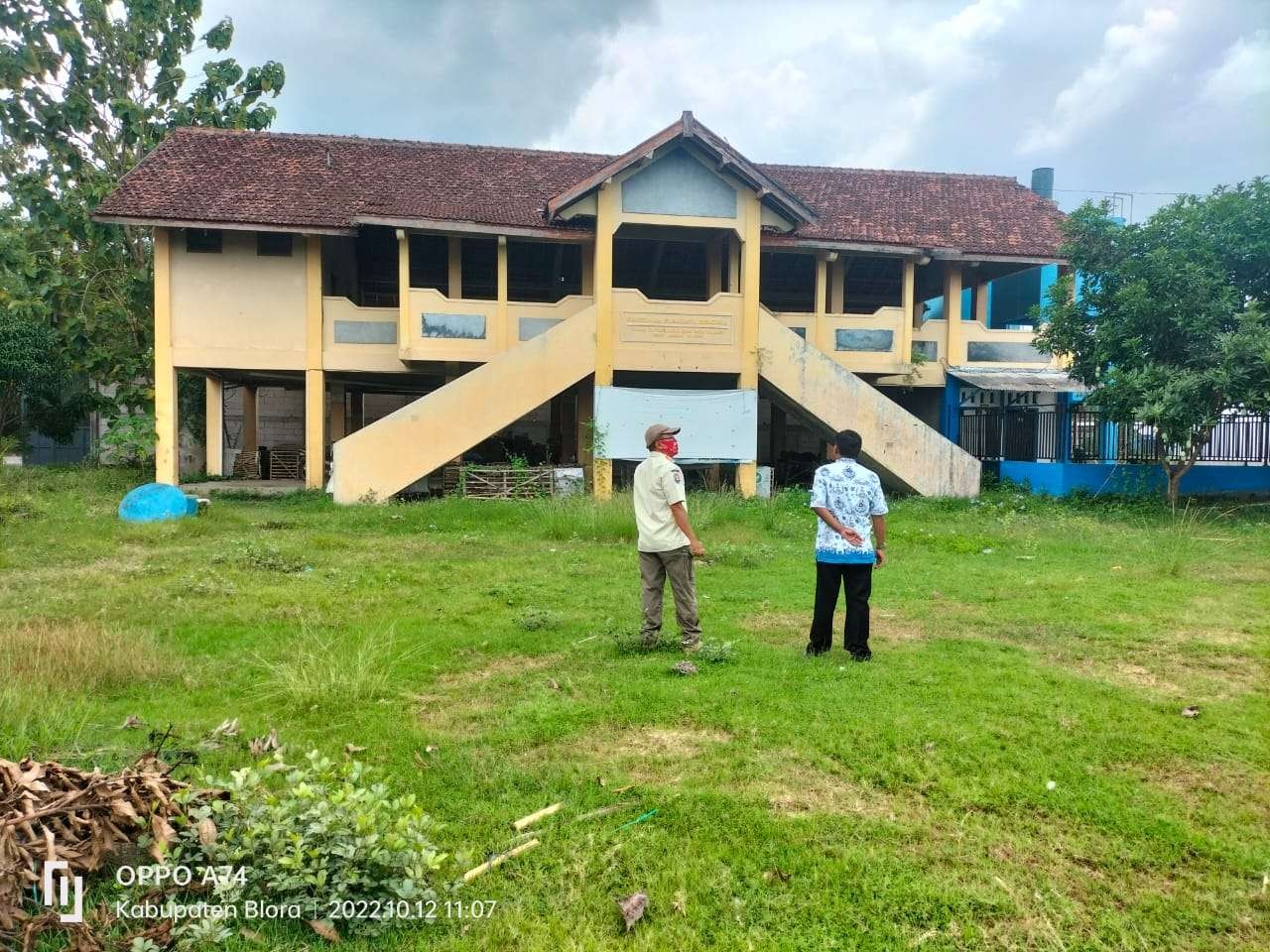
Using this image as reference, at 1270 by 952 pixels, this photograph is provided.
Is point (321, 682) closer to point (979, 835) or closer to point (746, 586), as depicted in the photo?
point (979, 835)

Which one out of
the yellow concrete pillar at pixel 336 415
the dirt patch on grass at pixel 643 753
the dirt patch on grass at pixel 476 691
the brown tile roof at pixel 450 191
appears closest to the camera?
the dirt patch on grass at pixel 643 753

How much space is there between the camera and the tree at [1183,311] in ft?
42.0

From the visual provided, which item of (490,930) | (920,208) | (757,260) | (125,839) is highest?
(920,208)

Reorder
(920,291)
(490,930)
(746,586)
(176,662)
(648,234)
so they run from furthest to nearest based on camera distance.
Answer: (920,291)
(648,234)
(746,586)
(176,662)
(490,930)

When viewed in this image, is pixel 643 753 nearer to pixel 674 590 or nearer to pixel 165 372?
pixel 674 590

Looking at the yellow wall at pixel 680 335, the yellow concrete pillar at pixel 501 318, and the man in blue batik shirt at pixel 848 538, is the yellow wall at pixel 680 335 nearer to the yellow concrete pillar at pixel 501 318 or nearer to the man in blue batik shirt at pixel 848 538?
the yellow concrete pillar at pixel 501 318

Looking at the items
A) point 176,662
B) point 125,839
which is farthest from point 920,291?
point 125,839

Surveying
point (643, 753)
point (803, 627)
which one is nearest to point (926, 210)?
point (803, 627)

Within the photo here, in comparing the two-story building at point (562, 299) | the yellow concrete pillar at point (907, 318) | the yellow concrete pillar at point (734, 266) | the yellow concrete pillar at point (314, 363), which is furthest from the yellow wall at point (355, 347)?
the yellow concrete pillar at point (907, 318)

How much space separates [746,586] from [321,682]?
14.8ft

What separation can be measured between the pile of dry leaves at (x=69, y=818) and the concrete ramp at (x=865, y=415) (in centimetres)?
1341

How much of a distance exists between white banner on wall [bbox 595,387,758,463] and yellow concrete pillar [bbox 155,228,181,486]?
821 cm

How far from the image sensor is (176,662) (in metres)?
5.27

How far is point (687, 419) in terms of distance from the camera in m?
15.5
